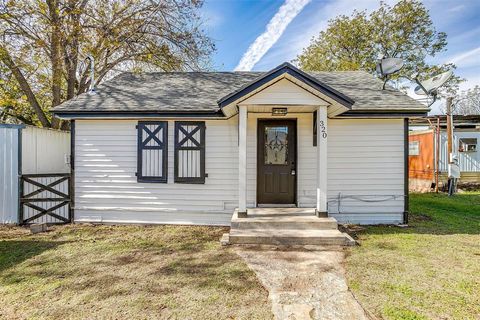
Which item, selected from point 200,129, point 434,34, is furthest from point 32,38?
point 434,34

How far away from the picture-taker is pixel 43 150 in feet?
23.0

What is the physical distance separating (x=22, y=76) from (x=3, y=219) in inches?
280

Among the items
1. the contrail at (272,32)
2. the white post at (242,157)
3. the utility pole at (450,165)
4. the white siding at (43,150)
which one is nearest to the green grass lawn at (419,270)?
the white post at (242,157)

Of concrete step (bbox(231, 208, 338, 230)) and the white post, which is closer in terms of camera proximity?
concrete step (bbox(231, 208, 338, 230))

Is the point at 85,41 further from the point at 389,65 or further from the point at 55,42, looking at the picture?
the point at 389,65

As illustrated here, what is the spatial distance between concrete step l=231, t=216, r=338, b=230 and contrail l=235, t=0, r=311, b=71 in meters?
9.28

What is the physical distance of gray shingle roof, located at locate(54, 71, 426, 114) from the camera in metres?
6.28

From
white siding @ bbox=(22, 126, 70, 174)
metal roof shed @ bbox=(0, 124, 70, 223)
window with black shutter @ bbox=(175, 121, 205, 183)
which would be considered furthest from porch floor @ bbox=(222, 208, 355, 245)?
metal roof shed @ bbox=(0, 124, 70, 223)

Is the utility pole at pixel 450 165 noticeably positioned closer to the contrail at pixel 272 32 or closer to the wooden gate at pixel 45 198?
the contrail at pixel 272 32

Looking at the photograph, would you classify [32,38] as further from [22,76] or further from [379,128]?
[379,128]

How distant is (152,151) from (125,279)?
3420 millimetres

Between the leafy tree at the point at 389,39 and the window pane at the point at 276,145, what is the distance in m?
14.4

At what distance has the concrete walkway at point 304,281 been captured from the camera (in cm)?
287

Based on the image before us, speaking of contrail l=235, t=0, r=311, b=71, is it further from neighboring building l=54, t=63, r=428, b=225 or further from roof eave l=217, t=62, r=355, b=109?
roof eave l=217, t=62, r=355, b=109
